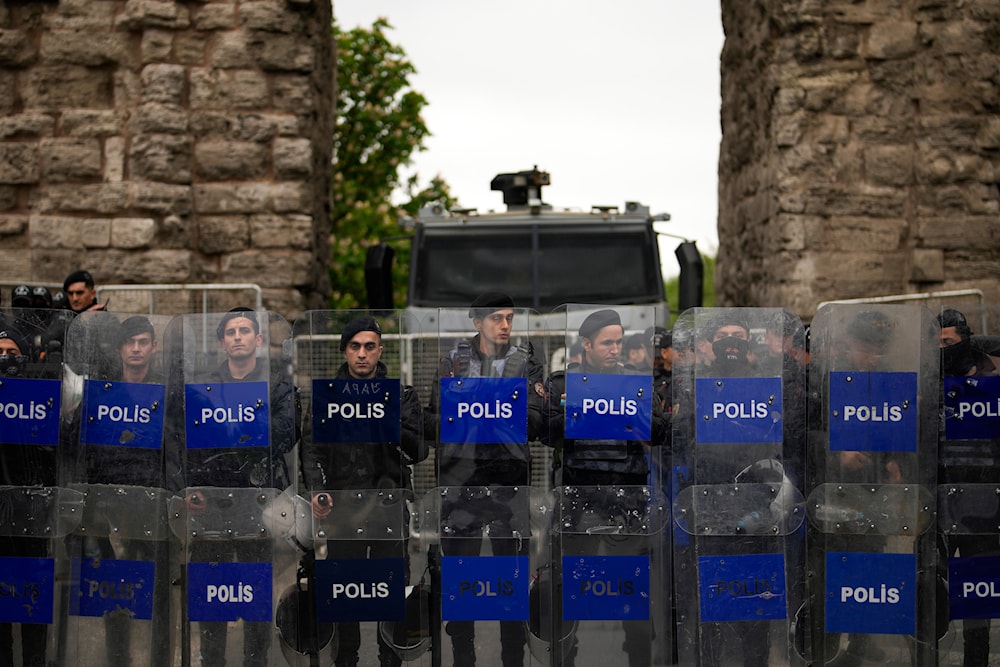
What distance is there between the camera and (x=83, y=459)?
492 cm

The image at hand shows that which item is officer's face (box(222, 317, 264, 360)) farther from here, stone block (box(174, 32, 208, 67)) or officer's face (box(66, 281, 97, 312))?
stone block (box(174, 32, 208, 67))

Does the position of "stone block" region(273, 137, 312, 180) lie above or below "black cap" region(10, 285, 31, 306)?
above

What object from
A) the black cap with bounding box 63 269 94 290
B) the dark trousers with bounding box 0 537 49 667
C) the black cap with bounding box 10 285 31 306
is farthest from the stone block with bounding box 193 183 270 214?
the dark trousers with bounding box 0 537 49 667

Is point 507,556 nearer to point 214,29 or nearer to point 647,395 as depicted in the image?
point 647,395

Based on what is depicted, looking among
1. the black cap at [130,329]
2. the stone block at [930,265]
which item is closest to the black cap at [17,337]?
the black cap at [130,329]

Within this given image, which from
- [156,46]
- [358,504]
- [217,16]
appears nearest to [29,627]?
[358,504]

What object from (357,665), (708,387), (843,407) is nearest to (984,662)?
(843,407)

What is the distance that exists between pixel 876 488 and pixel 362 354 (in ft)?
6.53

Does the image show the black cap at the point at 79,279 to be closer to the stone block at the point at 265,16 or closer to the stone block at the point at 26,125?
the stone block at the point at 26,125

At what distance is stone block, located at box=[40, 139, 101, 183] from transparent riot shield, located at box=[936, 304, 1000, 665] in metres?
5.88

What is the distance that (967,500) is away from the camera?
4.87m

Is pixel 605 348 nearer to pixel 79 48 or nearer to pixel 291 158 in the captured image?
pixel 291 158

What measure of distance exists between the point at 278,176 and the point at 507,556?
4.52 meters

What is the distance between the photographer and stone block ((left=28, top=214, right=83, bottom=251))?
28.3 feet
